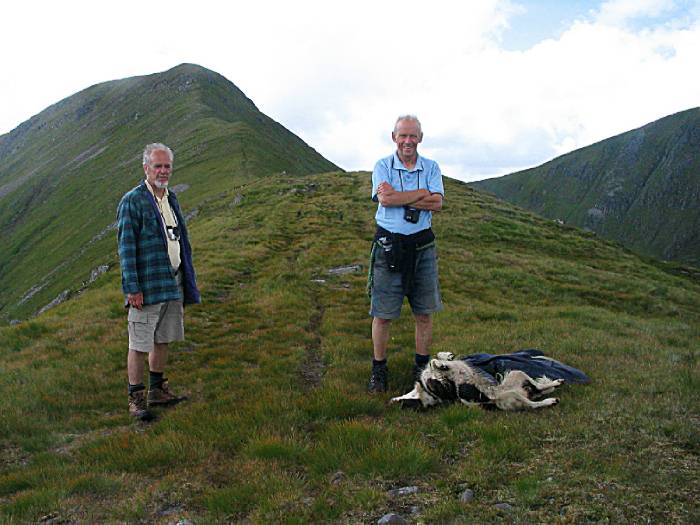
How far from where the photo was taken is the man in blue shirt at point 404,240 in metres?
7.40

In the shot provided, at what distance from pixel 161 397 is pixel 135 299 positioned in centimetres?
161

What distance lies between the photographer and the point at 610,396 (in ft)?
21.5

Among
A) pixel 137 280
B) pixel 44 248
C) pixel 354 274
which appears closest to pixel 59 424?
pixel 137 280

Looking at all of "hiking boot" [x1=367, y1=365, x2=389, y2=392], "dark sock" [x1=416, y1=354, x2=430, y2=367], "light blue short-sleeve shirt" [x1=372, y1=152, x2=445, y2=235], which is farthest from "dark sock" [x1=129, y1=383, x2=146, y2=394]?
"light blue short-sleeve shirt" [x1=372, y1=152, x2=445, y2=235]

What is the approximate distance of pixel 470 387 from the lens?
6.74 metres

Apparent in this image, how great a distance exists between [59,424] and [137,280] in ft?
7.46

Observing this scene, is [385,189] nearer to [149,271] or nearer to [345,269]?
[149,271]

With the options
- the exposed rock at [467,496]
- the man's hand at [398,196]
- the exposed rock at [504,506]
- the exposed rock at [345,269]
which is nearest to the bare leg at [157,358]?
the man's hand at [398,196]

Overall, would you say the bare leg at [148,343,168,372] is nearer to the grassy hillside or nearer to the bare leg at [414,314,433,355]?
the grassy hillside

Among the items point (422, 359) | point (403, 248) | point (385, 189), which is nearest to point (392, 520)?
point (422, 359)

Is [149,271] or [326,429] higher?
[149,271]

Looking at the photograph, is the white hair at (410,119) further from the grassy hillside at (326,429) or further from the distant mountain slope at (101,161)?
the distant mountain slope at (101,161)

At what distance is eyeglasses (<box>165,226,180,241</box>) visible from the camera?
773cm

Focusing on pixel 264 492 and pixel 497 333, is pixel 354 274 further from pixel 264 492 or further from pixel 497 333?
pixel 264 492
